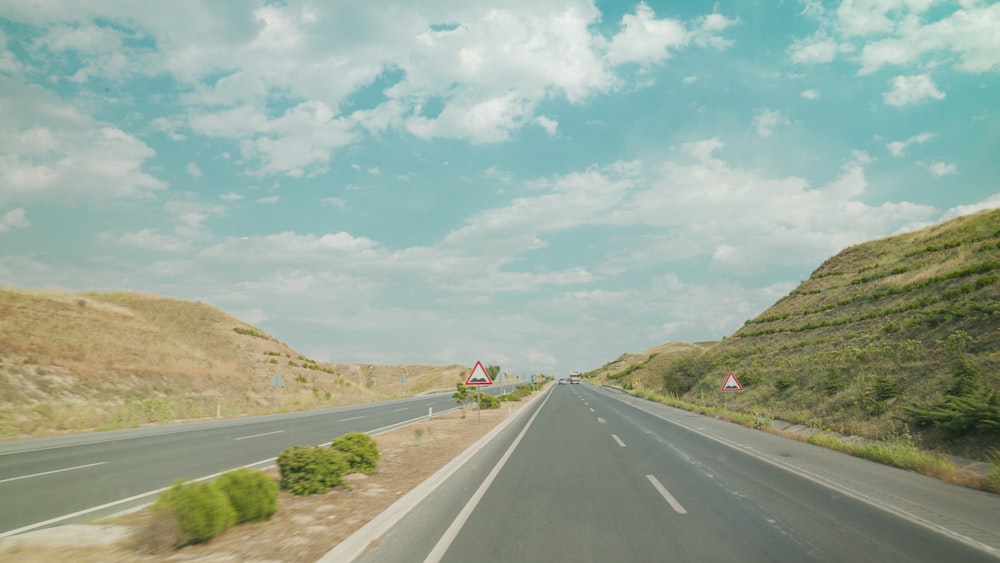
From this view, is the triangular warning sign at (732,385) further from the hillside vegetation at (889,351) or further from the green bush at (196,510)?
the green bush at (196,510)

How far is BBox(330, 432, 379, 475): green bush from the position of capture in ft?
32.5

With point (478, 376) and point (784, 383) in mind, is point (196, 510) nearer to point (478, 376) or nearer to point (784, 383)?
point (478, 376)

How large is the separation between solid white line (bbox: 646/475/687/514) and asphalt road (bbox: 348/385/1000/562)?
3 centimetres

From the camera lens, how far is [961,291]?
2573 cm

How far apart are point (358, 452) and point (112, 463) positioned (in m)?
6.95

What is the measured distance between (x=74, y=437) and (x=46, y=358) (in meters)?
15.6

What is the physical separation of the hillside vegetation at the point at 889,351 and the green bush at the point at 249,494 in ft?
48.1

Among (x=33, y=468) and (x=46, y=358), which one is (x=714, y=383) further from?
(x=46, y=358)

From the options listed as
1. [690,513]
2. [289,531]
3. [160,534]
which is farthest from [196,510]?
[690,513]

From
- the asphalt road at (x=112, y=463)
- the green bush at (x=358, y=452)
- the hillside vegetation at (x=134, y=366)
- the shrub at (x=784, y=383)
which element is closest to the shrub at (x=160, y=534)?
the asphalt road at (x=112, y=463)

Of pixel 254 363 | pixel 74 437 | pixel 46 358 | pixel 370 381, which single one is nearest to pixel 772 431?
pixel 74 437

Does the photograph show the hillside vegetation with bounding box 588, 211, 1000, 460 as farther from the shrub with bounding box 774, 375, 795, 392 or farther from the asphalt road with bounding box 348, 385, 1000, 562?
the asphalt road with bounding box 348, 385, 1000, 562

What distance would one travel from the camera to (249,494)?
6484 mm

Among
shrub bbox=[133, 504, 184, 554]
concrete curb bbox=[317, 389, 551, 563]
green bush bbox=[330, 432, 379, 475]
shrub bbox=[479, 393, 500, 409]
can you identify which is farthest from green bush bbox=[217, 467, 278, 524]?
shrub bbox=[479, 393, 500, 409]
